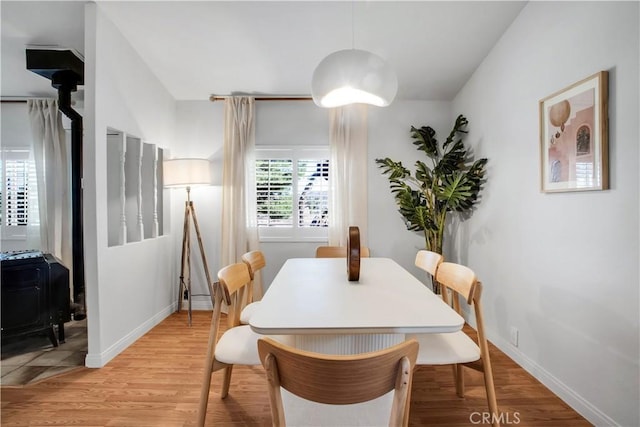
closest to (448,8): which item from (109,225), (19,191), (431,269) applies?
(431,269)

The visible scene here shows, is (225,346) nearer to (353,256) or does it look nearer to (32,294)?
(353,256)

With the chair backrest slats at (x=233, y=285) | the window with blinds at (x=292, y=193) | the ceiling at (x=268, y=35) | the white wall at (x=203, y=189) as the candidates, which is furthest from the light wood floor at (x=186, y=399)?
the ceiling at (x=268, y=35)

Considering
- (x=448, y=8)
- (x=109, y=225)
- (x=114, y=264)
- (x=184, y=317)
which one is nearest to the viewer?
(x=448, y=8)

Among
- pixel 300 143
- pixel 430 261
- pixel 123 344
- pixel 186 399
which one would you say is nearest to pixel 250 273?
pixel 186 399

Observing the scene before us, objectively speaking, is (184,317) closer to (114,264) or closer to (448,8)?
(114,264)

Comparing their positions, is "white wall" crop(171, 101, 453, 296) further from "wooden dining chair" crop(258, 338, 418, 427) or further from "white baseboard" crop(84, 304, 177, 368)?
"wooden dining chair" crop(258, 338, 418, 427)

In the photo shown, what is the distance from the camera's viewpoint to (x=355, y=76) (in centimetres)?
138

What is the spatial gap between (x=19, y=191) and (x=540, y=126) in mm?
5116

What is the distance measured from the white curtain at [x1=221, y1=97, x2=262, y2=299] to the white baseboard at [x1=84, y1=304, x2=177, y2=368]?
0.83m

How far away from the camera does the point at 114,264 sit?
2373 millimetres

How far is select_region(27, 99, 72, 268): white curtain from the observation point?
10.9 ft

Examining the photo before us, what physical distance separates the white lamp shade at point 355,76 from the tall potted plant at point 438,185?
5.19ft

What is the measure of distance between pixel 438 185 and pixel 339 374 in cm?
261

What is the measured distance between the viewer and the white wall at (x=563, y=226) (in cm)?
145
